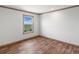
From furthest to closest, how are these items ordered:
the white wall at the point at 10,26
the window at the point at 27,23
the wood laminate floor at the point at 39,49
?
1. the window at the point at 27,23
2. the white wall at the point at 10,26
3. the wood laminate floor at the point at 39,49

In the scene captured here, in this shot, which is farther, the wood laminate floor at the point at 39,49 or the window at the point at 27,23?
the window at the point at 27,23

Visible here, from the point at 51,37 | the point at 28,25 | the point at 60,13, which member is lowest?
the point at 51,37

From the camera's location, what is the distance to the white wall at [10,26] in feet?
12.6

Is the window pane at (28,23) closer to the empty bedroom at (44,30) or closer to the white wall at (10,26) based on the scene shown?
the empty bedroom at (44,30)

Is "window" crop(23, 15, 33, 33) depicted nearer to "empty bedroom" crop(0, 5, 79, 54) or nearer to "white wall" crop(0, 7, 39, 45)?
"empty bedroom" crop(0, 5, 79, 54)

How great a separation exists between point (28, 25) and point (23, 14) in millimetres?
1085

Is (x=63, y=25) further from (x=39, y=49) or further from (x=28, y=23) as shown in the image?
(x=28, y=23)

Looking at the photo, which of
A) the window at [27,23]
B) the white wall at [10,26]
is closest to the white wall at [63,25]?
the window at [27,23]

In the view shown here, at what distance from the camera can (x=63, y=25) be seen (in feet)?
15.0

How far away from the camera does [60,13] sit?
15.5 ft
